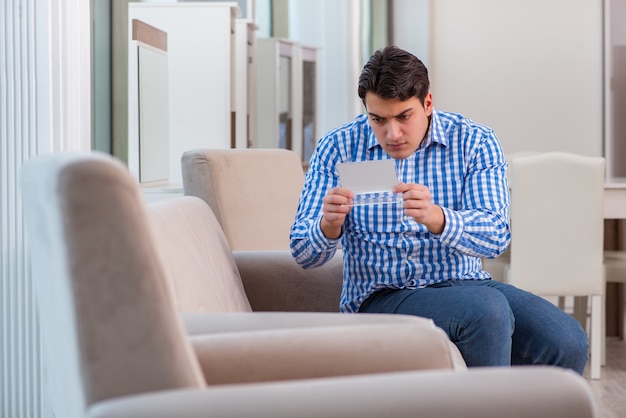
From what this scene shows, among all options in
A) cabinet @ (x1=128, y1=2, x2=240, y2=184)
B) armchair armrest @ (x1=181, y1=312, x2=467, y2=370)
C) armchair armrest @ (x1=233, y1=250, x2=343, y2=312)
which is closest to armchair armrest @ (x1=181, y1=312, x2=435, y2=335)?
armchair armrest @ (x1=181, y1=312, x2=467, y2=370)

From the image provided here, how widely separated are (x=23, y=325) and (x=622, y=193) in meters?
2.77

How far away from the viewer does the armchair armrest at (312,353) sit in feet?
4.20

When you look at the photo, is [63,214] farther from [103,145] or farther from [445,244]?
[103,145]

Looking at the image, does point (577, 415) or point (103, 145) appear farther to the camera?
point (103, 145)

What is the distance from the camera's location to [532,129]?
6500 mm

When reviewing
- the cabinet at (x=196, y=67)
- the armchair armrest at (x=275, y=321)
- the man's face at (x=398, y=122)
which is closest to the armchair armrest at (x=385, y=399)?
the armchair armrest at (x=275, y=321)

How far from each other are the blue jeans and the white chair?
170 centimetres

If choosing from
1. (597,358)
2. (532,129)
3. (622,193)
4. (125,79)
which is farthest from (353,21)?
(597,358)

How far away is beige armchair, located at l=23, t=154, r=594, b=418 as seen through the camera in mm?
985

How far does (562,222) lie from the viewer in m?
3.73

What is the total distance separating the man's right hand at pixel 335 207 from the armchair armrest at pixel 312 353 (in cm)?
64

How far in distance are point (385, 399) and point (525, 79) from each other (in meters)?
5.77

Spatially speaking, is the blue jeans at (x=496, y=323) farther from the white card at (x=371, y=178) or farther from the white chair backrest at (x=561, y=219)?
the white chair backrest at (x=561, y=219)

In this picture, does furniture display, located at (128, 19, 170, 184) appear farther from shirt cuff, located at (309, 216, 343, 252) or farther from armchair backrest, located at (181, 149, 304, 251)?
shirt cuff, located at (309, 216, 343, 252)
